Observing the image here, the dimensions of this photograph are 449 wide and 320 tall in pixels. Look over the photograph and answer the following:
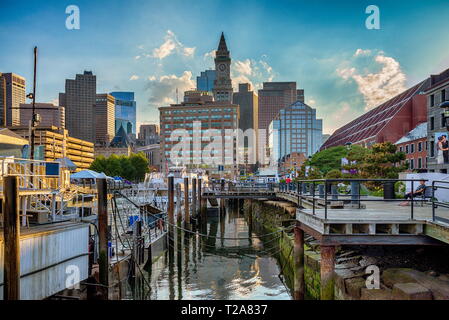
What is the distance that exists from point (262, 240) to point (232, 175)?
487 ft

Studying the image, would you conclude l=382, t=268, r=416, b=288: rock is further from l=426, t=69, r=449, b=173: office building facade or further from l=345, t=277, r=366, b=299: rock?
l=426, t=69, r=449, b=173: office building facade

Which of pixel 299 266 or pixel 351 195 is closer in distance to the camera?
pixel 351 195

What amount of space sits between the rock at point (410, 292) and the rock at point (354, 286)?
1.17 metres

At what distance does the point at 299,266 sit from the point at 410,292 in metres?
4.86

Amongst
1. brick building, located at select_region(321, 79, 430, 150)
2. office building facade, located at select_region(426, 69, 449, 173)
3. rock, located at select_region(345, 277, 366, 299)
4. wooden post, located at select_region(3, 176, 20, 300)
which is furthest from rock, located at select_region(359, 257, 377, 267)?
brick building, located at select_region(321, 79, 430, 150)

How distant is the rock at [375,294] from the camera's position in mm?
11646

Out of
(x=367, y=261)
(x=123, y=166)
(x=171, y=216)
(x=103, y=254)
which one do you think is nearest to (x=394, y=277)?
(x=367, y=261)

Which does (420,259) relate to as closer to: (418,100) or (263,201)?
(263,201)

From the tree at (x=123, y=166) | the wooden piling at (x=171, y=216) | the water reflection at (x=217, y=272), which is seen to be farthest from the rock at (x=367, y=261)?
the tree at (x=123, y=166)

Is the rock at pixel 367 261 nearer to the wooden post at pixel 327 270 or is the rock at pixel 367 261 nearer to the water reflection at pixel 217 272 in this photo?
the wooden post at pixel 327 270

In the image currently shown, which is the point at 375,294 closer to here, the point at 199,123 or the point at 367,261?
the point at 367,261

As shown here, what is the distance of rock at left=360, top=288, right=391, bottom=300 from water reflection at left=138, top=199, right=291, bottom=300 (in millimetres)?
7872

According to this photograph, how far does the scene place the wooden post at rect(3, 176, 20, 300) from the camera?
384 inches

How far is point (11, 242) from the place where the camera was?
388 inches
